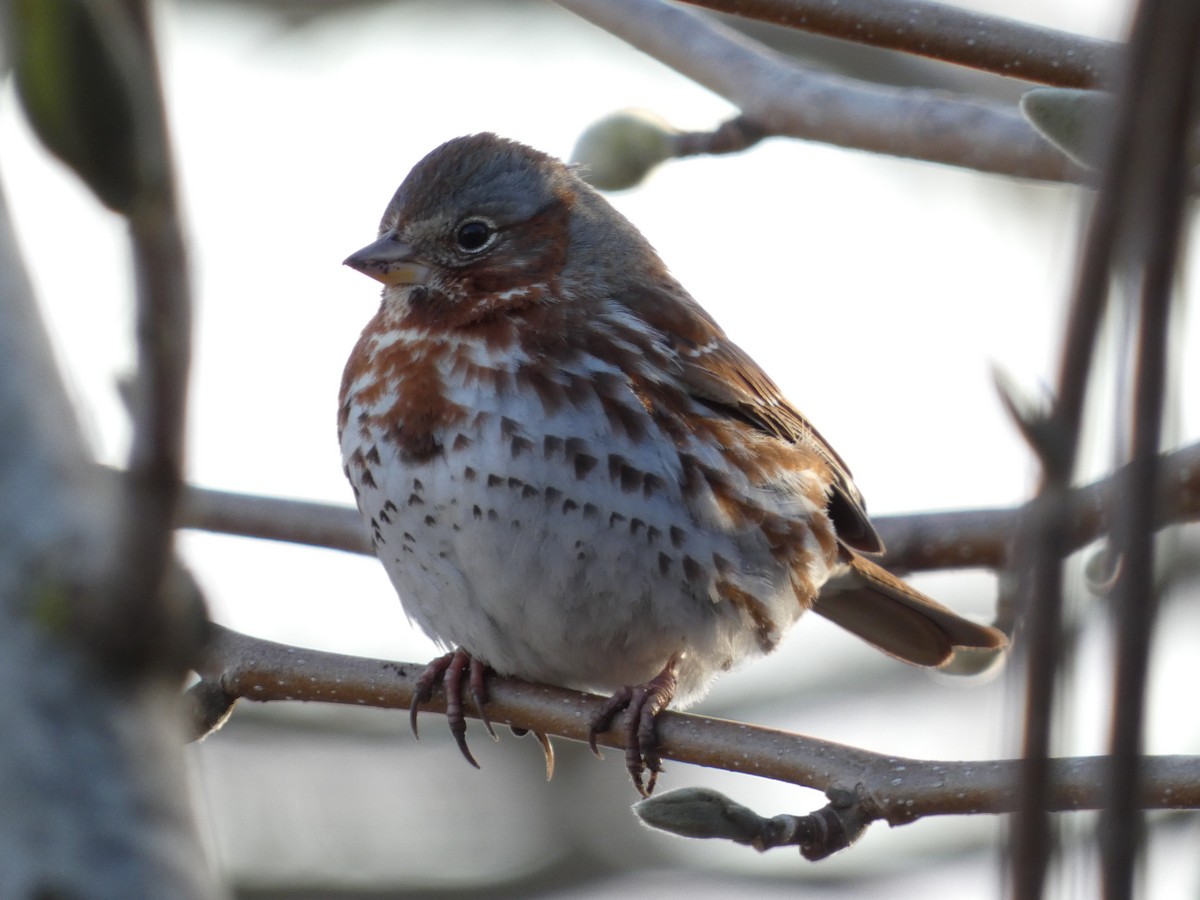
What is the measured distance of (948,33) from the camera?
364cm

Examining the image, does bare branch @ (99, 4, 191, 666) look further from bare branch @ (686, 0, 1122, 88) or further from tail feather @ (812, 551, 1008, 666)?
tail feather @ (812, 551, 1008, 666)

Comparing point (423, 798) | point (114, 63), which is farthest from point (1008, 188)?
point (114, 63)

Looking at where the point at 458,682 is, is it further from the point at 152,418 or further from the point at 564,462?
the point at 152,418

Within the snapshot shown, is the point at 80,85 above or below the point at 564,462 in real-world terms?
above

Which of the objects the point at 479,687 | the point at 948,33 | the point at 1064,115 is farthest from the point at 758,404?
the point at 1064,115

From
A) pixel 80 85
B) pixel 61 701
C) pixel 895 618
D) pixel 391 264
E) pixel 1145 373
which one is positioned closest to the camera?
pixel 1145 373

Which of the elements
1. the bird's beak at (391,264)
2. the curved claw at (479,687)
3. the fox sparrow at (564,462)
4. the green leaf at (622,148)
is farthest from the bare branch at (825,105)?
the curved claw at (479,687)

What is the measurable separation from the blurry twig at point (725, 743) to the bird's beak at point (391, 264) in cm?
135

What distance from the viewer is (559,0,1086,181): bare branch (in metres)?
4.50

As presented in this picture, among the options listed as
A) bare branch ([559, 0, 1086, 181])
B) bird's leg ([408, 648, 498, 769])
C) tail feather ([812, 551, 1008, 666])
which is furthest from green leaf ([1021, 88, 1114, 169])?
tail feather ([812, 551, 1008, 666])

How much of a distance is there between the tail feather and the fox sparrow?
0.09 feet

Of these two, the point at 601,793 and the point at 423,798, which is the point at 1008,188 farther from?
the point at 423,798

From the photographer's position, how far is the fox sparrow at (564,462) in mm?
4504

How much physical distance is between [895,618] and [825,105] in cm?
188
